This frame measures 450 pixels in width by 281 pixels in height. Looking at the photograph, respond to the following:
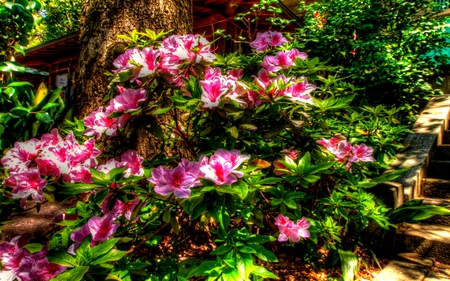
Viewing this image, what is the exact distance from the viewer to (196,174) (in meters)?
1.03

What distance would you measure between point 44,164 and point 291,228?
113 cm

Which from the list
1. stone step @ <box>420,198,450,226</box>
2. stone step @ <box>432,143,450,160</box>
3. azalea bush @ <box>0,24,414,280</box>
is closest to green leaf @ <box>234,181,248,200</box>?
azalea bush @ <box>0,24,414,280</box>

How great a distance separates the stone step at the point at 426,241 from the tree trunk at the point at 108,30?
2.13 metres

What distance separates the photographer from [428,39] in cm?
426

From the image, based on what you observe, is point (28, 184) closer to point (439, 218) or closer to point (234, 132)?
point (234, 132)

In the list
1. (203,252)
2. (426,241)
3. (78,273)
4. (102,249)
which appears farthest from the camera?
(426,241)

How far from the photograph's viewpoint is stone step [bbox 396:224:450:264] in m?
2.21

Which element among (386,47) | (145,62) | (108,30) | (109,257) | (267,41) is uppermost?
(386,47)

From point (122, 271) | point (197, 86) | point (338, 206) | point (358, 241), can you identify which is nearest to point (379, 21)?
point (358, 241)

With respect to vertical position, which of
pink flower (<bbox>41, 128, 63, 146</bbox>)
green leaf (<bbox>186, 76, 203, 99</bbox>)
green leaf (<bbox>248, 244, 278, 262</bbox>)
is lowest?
green leaf (<bbox>248, 244, 278, 262</bbox>)

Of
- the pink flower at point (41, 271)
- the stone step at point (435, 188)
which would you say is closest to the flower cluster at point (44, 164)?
the pink flower at point (41, 271)

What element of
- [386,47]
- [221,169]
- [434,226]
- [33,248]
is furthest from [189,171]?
[386,47]

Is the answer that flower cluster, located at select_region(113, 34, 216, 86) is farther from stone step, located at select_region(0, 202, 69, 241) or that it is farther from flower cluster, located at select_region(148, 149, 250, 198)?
stone step, located at select_region(0, 202, 69, 241)

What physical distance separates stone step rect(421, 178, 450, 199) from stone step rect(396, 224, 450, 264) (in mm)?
545
